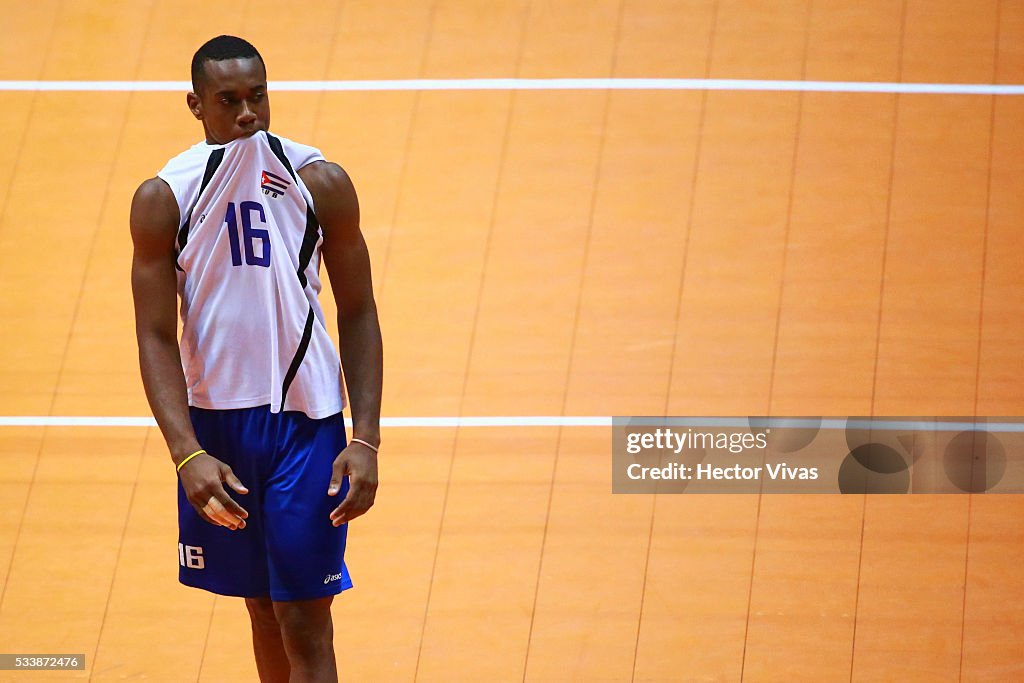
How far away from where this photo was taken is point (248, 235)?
240 centimetres

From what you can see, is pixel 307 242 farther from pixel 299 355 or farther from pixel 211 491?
pixel 211 491

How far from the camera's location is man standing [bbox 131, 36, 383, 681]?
237 cm

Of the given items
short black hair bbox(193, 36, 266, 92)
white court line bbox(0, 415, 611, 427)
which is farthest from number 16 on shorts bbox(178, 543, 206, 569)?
white court line bbox(0, 415, 611, 427)

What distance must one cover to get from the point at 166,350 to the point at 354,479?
0.41 meters

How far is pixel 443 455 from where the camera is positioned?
162 inches

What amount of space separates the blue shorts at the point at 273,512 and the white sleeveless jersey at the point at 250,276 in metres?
0.04

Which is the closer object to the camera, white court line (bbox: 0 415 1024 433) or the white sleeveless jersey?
the white sleeveless jersey

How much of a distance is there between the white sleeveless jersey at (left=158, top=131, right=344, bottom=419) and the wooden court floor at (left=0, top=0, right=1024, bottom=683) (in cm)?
135

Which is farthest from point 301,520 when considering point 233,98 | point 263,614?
point 233,98

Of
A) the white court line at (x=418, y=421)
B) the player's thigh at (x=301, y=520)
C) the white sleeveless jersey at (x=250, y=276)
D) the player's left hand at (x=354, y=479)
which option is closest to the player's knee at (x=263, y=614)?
the player's thigh at (x=301, y=520)

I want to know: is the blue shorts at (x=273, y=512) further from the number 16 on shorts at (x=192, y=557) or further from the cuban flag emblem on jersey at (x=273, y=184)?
the cuban flag emblem on jersey at (x=273, y=184)

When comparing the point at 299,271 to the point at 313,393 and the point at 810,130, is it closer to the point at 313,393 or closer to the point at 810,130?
the point at 313,393

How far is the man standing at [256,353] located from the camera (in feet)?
7.77

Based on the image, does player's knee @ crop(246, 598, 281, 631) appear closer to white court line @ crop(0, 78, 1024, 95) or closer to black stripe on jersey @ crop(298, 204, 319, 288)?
black stripe on jersey @ crop(298, 204, 319, 288)
